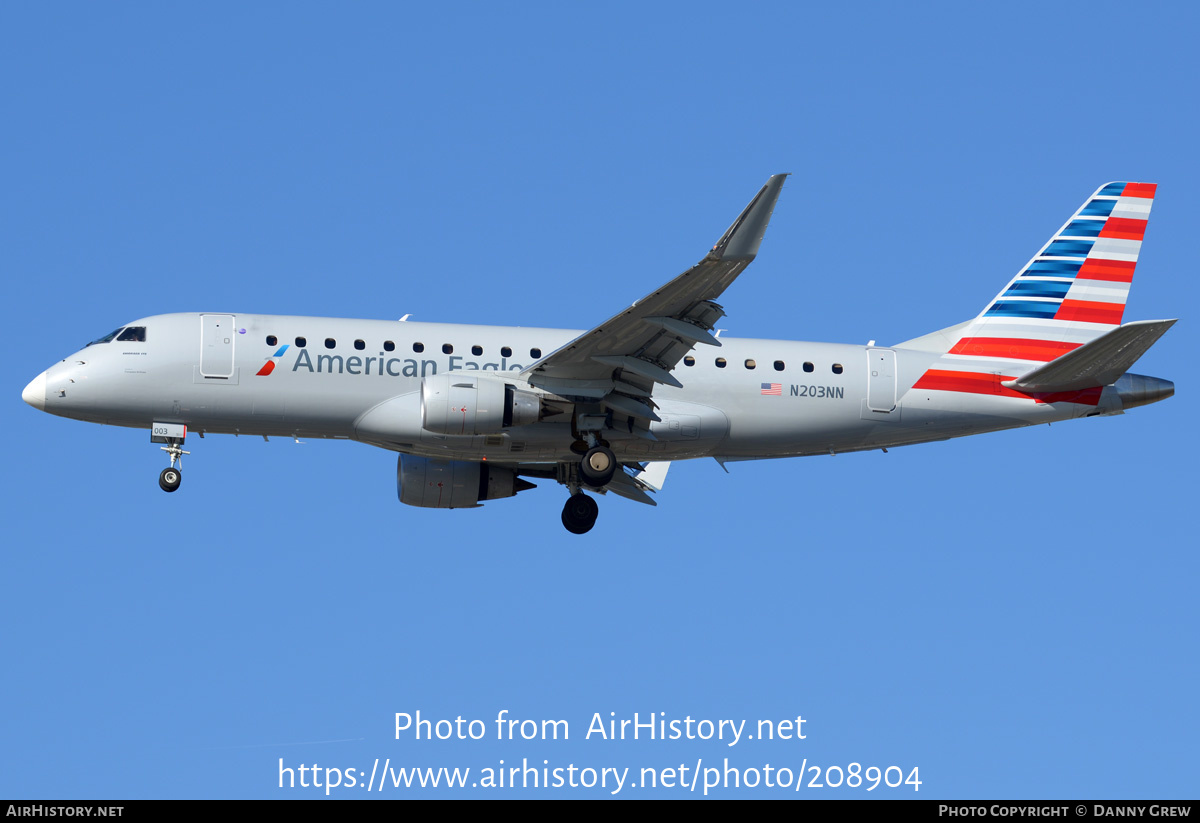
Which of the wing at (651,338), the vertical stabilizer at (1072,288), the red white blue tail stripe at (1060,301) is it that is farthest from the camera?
the vertical stabilizer at (1072,288)

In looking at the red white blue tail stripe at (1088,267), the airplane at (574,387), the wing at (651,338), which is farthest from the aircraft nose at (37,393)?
the red white blue tail stripe at (1088,267)

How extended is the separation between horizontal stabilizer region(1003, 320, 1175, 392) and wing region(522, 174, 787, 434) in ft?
29.2

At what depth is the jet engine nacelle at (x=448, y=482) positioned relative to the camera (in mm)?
38312

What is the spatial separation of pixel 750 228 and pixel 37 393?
16.9 metres

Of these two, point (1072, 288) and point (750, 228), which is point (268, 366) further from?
point (1072, 288)

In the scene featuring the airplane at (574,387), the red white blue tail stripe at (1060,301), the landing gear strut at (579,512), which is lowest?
the landing gear strut at (579,512)

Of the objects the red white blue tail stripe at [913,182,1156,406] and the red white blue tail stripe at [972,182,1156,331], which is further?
the red white blue tail stripe at [972,182,1156,331]

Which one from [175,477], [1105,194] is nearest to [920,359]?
[1105,194]

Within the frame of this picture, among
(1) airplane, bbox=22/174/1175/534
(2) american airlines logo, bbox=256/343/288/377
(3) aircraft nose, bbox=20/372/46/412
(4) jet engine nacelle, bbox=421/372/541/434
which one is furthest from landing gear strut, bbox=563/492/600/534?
(3) aircraft nose, bbox=20/372/46/412

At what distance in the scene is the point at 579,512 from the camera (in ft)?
126

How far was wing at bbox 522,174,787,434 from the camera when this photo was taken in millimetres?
29562

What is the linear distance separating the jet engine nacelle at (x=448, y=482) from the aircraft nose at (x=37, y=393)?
8559mm

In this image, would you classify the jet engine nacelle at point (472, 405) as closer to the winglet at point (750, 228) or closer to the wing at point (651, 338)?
the wing at point (651, 338)

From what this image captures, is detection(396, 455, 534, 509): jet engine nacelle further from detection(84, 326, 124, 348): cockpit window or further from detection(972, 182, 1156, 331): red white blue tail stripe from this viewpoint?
detection(972, 182, 1156, 331): red white blue tail stripe
